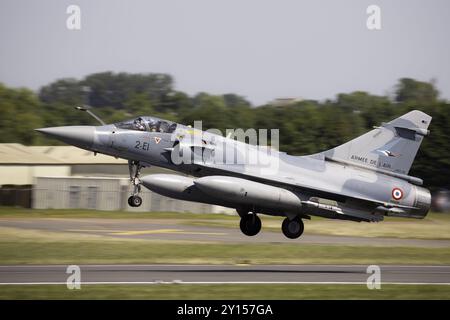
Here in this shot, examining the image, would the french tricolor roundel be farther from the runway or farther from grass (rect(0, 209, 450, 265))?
grass (rect(0, 209, 450, 265))

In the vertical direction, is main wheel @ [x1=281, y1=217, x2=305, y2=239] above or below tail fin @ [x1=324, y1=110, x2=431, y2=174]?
below

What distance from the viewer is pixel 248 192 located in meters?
21.8

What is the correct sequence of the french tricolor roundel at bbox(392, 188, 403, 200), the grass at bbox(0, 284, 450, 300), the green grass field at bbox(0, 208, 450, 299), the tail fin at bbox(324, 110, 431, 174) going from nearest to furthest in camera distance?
the grass at bbox(0, 284, 450, 300)
the green grass field at bbox(0, 208, 450, 299)
the french tricolor roundel at bbox(392, 188, 403, 200)
the tail fin at bbox(324, 110, 431, 174)

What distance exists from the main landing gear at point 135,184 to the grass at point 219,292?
246cm

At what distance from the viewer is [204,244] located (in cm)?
3086

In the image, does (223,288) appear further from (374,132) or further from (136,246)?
(136,246)

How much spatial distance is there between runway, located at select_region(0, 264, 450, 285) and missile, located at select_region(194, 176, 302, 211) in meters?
2.25

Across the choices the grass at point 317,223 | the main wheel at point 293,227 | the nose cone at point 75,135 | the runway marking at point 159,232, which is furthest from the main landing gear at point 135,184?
the grass at point 317,223

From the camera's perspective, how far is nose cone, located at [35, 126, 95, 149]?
21.6 meters

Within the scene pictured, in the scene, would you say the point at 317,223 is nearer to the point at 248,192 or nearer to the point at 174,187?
the point at 248,192

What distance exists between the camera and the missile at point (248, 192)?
2127 centimetres

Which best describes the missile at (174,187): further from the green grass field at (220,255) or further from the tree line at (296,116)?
the tree line at (296,116)

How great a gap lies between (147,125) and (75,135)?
2.20 m

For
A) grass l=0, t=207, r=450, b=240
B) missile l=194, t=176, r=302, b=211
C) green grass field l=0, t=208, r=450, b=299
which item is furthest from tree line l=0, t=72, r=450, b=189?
missile l=194, t=176, r=302, b=211
